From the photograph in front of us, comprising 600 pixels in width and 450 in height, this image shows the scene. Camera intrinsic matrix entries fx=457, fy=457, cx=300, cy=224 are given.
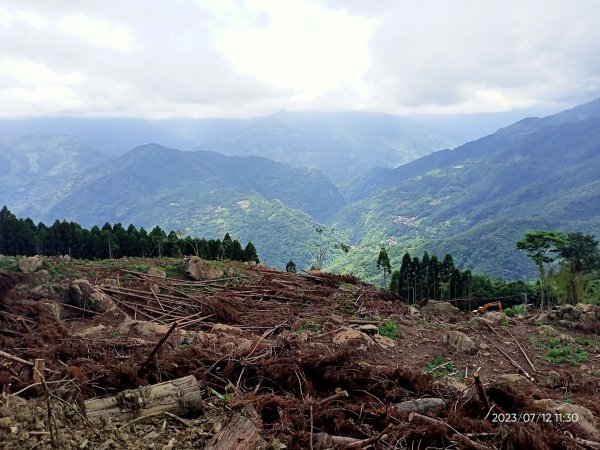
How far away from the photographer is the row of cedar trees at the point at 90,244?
36312 mm

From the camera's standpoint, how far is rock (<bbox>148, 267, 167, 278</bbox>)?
19034 mm

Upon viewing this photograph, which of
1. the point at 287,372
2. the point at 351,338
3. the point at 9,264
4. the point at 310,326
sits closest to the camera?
the point at 287,372

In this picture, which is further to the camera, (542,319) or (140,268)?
(140,268)

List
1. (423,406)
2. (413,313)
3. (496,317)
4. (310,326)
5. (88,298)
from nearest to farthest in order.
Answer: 1. (423,406)
2. (310,326)
3. (496,317)
4. (88,298)
5. (413,313)

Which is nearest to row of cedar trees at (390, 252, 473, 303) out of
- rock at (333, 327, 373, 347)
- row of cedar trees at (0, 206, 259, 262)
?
row of cedar trees at (0, 206, 259, 262)

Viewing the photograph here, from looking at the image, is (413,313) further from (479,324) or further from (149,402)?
(149,402)

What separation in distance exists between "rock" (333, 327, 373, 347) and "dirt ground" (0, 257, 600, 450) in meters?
0.05

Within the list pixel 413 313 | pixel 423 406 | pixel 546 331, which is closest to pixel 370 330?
pixel 413 313

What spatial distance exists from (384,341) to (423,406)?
5148 millimetres

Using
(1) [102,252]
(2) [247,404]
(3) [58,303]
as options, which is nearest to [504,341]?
(2) [247,404]

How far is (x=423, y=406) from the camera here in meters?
6.16

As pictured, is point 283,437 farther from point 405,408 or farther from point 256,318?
point 256,318

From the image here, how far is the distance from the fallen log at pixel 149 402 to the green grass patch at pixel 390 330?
736 centimetres

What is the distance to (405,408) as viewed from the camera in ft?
20.0
